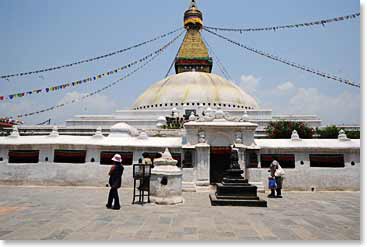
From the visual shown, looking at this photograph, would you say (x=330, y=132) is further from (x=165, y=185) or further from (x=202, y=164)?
(x=165, y=185)

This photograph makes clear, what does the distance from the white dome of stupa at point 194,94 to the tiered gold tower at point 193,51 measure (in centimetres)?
485

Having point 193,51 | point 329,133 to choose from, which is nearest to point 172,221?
point 329,133

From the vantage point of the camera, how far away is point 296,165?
12914 millimetres

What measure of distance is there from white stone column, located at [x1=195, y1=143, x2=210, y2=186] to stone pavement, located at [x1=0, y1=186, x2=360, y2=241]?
3236mm

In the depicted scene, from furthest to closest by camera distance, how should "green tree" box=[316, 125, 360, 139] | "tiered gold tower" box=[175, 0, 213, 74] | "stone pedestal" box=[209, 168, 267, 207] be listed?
"tiered gold tower" box=[175, 0, 213, 74]
"green tree" box=[316, 125, 360, 139]
"stone pedestal" box=[209, 168, 267, 207]

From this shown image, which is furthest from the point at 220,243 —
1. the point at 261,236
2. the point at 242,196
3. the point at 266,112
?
the point at 266,112

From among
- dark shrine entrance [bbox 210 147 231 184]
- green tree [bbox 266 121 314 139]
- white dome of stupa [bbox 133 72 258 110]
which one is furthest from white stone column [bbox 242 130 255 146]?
white dome of stupa [bbox 133 72 258 110]

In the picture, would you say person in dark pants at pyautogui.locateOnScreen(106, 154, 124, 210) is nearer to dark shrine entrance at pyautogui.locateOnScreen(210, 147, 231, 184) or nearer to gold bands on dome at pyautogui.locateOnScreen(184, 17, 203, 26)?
dark shrine entrance at pyautogui.locateOnScreen(210, 147, 231, 184)

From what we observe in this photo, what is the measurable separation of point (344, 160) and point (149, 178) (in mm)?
8827

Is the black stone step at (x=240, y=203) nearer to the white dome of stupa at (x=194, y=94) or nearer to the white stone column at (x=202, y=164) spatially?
the white stone column at (x=202, y=164)

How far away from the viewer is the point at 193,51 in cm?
3631

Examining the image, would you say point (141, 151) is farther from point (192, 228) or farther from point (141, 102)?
point (141, 102)

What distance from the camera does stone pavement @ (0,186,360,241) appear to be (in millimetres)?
5250

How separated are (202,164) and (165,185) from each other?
415 cm
